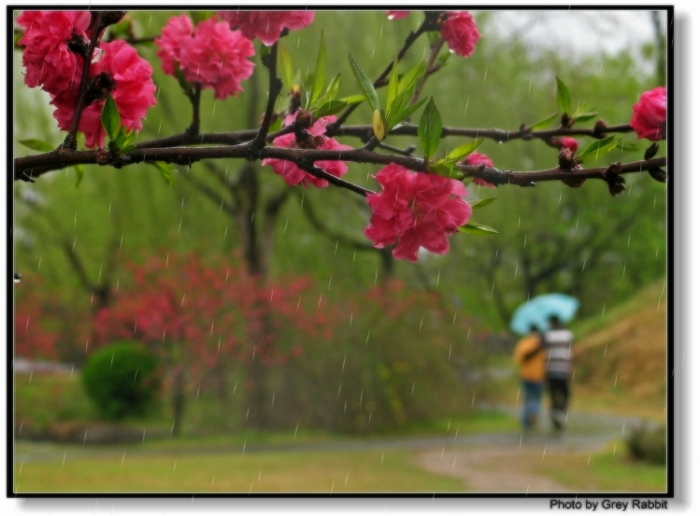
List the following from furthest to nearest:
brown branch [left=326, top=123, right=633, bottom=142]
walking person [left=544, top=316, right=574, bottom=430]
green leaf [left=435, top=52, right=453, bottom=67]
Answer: walking person [left=544, top=316, right=574, bottom=430] < green leaf [left=435, top=52, right=453, bottom=67] < brown branch [left=326, top=123, right=633, bottom=142]

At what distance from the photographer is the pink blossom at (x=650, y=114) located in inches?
53.6

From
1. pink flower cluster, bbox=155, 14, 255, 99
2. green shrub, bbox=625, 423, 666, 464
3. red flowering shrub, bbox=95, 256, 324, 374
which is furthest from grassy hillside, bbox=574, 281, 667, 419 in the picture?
pink flower cluster, bbox=155, 14, 255, 99

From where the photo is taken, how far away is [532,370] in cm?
771

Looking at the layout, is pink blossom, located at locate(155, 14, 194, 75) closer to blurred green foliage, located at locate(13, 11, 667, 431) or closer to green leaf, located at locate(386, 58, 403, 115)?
green leaf, located at locate(386, 58, 403, 115)

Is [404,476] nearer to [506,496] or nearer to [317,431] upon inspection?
[317,431]

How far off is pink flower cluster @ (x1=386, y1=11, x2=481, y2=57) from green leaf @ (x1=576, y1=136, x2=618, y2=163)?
55 cm

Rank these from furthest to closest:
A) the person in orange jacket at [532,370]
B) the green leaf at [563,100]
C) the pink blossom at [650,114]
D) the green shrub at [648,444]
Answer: the person in orange jacket at [532,370]
the green shrub at [648,444]
the green leaf at [563,100]
the pink blossom at [650,114]

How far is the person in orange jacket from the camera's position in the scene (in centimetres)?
771

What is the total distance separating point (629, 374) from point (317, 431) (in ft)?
16.5

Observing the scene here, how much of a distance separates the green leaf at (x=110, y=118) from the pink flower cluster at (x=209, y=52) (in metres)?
0.50

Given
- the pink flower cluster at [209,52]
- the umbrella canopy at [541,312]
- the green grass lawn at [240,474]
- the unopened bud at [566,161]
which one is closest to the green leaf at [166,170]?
the pink flower cluster at [209,52]

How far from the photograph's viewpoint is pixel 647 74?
11703mm

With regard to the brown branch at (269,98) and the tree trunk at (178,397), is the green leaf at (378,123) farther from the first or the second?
the tree trunk at (178,397)

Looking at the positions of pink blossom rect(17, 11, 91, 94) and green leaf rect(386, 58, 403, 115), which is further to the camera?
pink blossom rect(17, 11, 91, 94)
